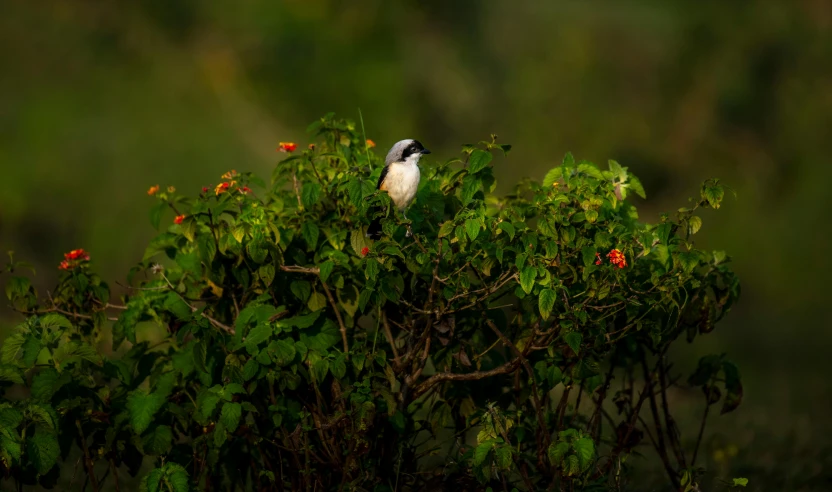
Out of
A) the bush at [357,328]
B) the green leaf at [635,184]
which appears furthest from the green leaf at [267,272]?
the green leaf at [635,184]

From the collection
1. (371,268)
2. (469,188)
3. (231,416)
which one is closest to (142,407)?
(231,416)

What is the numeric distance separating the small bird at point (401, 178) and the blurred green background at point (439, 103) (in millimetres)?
6073

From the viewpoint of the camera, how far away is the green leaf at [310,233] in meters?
3.70

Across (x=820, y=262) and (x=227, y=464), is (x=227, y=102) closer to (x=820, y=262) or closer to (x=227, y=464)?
(x=820, y=262)

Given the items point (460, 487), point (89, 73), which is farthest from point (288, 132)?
point (460, 487)

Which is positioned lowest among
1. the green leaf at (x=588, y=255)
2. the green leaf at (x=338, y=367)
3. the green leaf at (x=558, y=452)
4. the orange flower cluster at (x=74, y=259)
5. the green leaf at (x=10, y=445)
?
the green leaf at (x=558, y=452)

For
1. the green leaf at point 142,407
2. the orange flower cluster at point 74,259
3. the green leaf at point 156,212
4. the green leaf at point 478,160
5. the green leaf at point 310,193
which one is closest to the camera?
the green leaf at point 478,160

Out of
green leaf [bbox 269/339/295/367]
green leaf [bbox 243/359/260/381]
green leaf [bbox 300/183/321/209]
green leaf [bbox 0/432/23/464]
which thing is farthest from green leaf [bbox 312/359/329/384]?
green leaf [bbox 0/432/23/464]

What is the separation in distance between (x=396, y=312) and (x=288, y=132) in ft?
24.5

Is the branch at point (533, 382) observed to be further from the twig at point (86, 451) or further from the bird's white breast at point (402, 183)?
the twig at point (86, 451)

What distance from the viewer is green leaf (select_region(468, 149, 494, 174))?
3.44 metres

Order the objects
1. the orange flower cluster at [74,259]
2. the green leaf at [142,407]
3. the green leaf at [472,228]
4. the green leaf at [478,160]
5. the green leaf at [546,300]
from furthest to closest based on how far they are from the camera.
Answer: the orange flower cluster at [74,259], the green leaf at [142,407], the green leaf at [478,160], the green leaf at [546,300], the green leaf at [472,228]

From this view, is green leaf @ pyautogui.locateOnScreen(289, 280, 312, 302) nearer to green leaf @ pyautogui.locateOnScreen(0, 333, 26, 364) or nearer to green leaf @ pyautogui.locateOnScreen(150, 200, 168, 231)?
green leaf @ pyautogui.locateOnScreen(150, 200, 168, 231)

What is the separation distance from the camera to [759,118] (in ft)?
39.7
